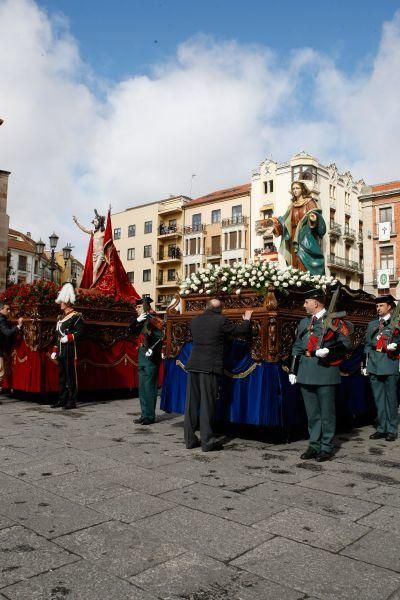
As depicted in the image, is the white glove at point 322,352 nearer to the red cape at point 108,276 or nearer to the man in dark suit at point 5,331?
the man in dark suit at point 5,331

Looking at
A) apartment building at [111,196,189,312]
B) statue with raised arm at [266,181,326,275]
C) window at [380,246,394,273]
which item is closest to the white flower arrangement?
statue with raised arm at [266,181,326,275]

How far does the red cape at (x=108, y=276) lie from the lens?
1309 cm

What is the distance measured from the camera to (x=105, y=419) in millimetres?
8375

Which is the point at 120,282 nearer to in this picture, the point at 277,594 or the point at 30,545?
the point at 30,545

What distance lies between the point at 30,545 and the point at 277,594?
1635 mm

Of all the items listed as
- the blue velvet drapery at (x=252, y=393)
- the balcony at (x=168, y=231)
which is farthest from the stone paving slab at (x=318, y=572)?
the balcony at (x=168, y=231)

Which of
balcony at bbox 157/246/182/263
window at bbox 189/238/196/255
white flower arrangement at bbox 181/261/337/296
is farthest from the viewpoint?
balcony at bbox 157/246/182/263

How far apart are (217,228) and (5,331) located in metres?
44.8

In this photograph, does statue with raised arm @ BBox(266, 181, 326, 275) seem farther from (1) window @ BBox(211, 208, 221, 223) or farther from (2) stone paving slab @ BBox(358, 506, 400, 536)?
(1) window @ BBox(211, 208, 221, 223)

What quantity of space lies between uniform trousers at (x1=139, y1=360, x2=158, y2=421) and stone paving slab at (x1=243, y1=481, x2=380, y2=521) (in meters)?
3.66

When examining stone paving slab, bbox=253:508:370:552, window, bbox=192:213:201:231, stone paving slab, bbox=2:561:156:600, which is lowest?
stone paving slab, bbox=2:561:156:600

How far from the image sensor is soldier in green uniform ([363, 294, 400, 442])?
23.2ft

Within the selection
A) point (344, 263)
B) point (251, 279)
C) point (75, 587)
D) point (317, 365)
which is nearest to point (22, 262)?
point (344, 263)

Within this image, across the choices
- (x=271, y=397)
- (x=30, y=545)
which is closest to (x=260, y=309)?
(x=271, y=397)
